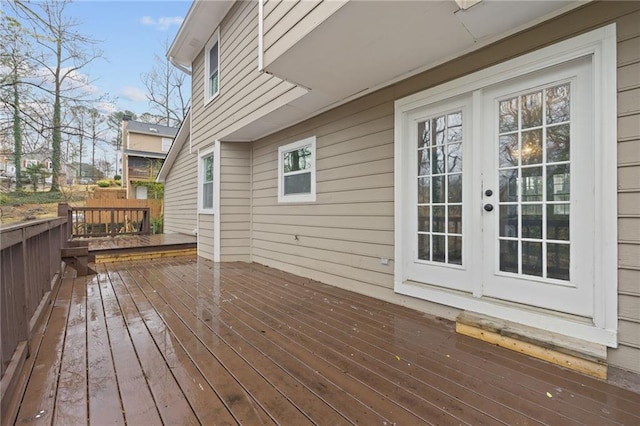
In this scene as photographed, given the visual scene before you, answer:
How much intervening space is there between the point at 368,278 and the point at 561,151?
212 cm

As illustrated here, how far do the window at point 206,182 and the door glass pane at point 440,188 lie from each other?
15.0 ft

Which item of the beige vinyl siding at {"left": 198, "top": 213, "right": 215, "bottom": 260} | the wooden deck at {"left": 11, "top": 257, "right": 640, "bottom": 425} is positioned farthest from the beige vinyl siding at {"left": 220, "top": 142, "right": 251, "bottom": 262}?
the wooden deck at {"left": 11, "top": 257, "right": 640, "bottom": 425}

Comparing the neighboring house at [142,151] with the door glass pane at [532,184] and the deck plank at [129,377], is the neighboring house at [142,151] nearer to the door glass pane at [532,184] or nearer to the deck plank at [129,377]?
the deck plank at [129,377]

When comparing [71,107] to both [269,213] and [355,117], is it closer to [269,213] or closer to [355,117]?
[269,213]

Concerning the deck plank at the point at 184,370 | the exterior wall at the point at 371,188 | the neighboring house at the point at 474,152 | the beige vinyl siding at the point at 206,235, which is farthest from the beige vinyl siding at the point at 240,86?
the deck plank at the point at 184,370

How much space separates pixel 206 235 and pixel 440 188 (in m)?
4.98

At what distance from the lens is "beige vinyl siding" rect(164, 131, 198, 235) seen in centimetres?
796

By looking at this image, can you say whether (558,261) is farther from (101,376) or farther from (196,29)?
(196,29)

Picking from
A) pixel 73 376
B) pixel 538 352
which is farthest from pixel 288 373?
pixel 538 352

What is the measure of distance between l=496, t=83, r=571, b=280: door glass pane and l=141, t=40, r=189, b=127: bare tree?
61.6 ft

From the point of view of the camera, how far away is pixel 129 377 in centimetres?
171

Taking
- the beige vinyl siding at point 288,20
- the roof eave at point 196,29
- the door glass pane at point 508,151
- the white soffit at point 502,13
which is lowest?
the door glass pane at point 508,151

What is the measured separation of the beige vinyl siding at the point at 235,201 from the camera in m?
5.62

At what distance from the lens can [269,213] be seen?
207 inches
